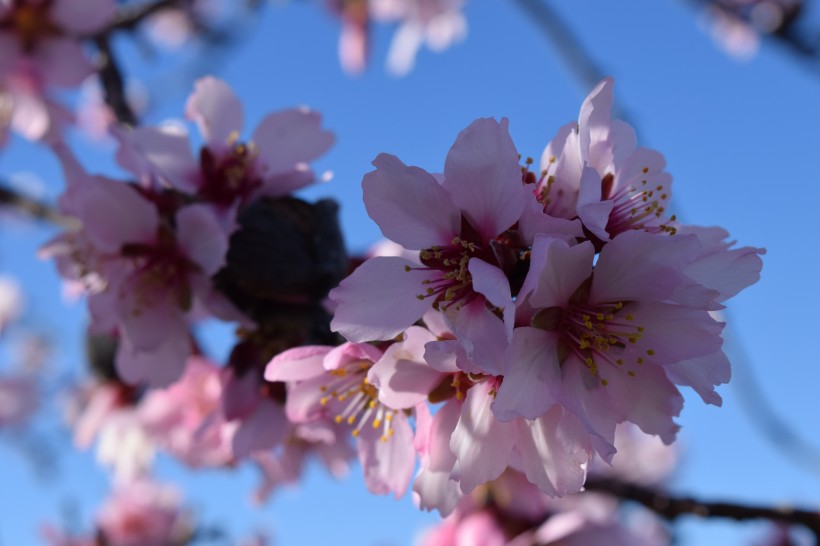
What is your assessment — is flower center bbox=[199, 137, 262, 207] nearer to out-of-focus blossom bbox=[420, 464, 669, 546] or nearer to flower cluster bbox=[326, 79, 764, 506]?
flower cluster bbox=[326, 79, 764, 506]

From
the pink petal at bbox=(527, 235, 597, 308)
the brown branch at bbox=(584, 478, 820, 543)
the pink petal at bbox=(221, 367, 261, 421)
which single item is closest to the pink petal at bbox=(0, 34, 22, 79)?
the pink petal at bbox=(221, 367, 261, 421)

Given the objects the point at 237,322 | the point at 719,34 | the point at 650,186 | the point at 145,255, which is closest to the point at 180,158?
the point at 145,255

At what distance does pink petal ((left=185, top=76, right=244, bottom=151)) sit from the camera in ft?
4.36

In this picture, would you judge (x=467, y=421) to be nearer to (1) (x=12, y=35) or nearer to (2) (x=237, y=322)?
(2) (x=237, y=322)

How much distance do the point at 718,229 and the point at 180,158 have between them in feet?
2.92

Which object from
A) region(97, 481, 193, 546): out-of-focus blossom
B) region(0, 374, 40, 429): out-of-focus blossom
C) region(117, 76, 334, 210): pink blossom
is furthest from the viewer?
region(0, 374, 40, 429): out-of-focus blossom

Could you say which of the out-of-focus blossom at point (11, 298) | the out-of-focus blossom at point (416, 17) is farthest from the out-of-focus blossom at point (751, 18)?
the out-of-focus blossom at point (11, 298)

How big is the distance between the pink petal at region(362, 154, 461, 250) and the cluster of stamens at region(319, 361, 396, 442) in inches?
9.0

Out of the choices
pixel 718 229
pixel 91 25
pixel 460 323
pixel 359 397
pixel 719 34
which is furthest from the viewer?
pixel 719 34

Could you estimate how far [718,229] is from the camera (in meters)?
1.02

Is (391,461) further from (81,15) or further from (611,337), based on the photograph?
(81,15)

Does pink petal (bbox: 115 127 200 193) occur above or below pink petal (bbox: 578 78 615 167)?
below

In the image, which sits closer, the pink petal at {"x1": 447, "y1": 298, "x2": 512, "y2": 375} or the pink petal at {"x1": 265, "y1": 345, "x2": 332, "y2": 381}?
the pink petal at {"x1": 447, "y1": 298, "x2": 512, "y2": 375}

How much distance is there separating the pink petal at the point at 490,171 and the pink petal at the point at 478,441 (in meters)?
0.22
